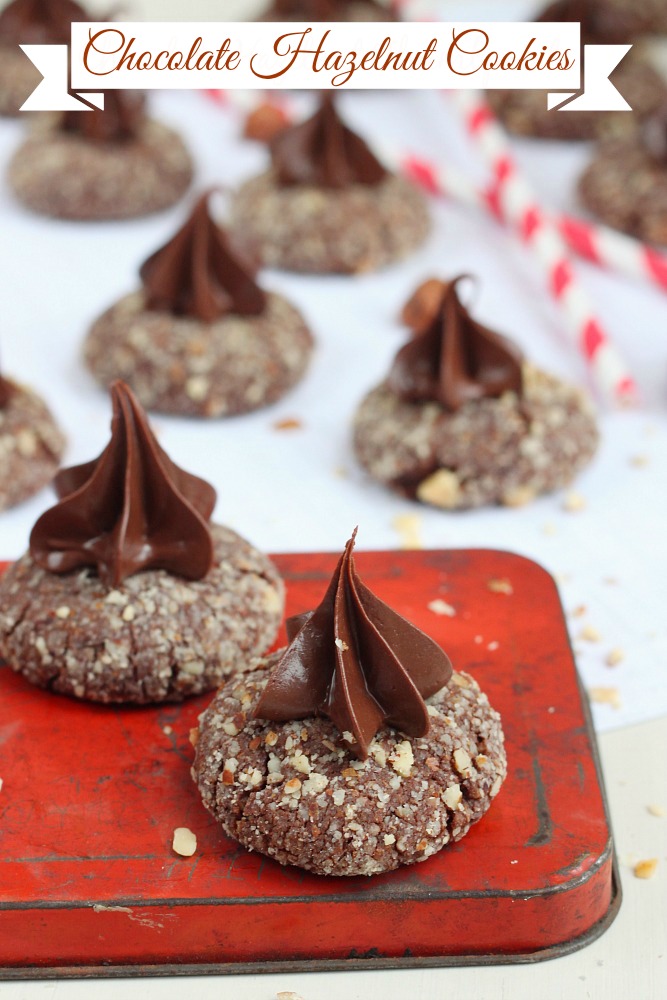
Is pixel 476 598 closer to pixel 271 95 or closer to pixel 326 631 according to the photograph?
pixel 326 631

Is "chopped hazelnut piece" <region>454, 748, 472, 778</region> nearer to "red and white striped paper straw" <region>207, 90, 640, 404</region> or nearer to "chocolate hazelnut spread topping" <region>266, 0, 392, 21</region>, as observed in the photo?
"red and white striped paper straw" <region>207, 90, 640, 404</region>

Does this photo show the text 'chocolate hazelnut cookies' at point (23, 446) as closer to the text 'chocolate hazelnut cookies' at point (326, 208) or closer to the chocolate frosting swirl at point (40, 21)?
the text 'chocolate hazelnut cookies' at point (326, 208)

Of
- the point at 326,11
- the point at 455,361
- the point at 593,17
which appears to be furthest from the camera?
the point at 326,11

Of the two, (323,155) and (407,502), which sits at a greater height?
(323,155)

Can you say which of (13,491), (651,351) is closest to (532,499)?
(651,351)

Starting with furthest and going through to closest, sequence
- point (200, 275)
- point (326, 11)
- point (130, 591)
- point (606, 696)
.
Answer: point (326, 11) → point (200, 275) → point (606, 696) → point (130, 591)

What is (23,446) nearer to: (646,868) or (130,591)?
(130,591)

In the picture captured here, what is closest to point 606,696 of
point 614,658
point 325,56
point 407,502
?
point 614,658
